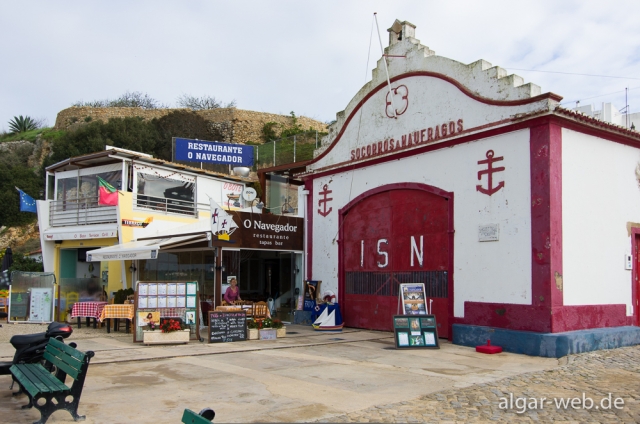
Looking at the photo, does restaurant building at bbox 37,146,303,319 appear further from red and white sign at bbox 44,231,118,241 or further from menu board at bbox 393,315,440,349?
menu board at bbox 393,315,440,349

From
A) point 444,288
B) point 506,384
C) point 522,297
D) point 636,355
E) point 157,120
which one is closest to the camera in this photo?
point 506,384

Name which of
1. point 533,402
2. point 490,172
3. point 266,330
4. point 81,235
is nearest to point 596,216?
point 490,172

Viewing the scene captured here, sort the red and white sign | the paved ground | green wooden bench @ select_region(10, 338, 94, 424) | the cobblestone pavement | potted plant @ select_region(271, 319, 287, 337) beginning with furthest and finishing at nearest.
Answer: the red and white sign, potted plant @ select_region(271, 319, 287, 337), the paved ground, the cobblestone pavement, green wooden bench @ select_region(10, 338, 94, 424)

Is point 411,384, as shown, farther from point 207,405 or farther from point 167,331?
point 167,331

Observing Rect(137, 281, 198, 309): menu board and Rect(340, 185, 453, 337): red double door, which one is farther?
Rect(340, 185, 453, 337): red double door

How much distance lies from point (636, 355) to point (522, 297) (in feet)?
7.71

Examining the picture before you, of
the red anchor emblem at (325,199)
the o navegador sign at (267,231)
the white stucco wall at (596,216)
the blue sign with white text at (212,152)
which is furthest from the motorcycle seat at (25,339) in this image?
the blue sign with white text at (212,152)

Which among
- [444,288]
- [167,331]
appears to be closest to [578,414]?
[444,288]

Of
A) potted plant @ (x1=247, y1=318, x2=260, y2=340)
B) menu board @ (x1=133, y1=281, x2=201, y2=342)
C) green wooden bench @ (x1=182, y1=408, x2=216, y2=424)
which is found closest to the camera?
green wooden bench @ (x1=182, y1=408, x2=216, y2=424)

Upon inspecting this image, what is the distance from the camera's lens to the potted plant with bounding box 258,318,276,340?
45.4ft

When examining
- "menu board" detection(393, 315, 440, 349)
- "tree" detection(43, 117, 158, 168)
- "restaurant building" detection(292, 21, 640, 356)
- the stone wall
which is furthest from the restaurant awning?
the stone wall

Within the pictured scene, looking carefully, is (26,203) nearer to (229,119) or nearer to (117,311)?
(117,311)

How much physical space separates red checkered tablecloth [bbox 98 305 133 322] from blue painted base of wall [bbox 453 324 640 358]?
28.6ft

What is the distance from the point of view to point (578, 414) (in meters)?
6.54
